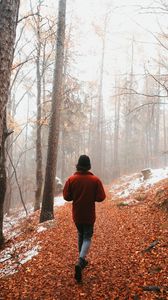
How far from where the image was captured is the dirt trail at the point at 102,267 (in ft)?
14.7

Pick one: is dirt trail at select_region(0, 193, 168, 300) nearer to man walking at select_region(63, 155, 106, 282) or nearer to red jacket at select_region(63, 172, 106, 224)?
man walking at select_region(63, 155, 106, 282)

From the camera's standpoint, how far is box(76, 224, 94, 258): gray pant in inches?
194

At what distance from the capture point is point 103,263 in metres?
5.56

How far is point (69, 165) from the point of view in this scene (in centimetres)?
3478

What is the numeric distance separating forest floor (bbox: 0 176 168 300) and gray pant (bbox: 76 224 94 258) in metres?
0.50

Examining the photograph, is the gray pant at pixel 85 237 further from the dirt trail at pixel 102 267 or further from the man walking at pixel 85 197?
the dirt trail at pixel 102 267

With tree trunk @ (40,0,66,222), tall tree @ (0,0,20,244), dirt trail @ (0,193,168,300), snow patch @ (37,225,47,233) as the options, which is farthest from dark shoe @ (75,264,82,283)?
tree trunk @ (40,0,66,222)

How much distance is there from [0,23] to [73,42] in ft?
56.4

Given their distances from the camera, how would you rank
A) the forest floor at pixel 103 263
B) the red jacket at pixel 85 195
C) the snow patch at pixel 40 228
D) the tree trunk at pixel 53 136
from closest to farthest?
1. the forest floor at pixel 103 263
2. the red jacket at pixel 85 195
3. the snow patch at pixel 40 228
4. the tree trunk at pixel 53 136

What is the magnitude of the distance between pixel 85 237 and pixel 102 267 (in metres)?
0.81

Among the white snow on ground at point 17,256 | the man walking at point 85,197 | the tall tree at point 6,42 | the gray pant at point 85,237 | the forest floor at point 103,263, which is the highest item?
the tall tree at point 6,42

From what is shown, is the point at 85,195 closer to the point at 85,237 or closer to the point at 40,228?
the point at 85,237

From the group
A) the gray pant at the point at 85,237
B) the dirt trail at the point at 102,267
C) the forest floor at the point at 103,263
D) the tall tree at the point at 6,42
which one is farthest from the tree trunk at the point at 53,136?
the tall tree at the point at 6,42

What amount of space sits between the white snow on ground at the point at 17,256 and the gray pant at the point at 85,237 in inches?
76.4
